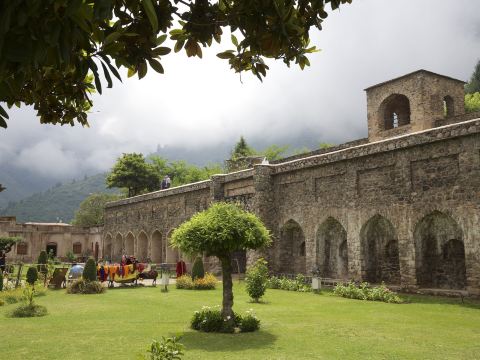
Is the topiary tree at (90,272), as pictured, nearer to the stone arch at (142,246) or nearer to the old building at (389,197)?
the old building at (389,197)

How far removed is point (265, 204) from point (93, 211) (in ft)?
147

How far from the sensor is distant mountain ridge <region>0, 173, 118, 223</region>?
12750cm

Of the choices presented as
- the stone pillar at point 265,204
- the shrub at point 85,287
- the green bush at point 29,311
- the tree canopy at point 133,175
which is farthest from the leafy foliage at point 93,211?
the green bush at point 29,311

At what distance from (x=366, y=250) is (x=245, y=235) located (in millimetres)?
8226

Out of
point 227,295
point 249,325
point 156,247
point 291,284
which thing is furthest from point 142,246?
point 249,325

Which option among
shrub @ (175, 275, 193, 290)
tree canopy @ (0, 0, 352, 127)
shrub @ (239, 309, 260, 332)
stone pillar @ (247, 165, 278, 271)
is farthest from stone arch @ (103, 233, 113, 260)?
tree canopy @ (0, 0, 352, 127)

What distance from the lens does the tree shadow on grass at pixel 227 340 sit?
25.4 feet

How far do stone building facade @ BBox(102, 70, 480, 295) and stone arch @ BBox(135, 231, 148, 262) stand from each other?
8866 millimetres

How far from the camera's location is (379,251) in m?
16.3

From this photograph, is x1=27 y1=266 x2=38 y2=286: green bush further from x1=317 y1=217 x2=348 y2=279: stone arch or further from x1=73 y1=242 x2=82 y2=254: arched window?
x1=73 y1=242 x2=82 y2=254: arched window

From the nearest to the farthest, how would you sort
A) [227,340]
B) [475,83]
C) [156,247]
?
[227,340] → [156,247] → [475,83]

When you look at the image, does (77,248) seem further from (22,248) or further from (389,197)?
(389,197)

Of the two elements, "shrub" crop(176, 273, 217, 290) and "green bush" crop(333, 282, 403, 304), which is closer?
"green bush" crop(333, 282, 403, 304)

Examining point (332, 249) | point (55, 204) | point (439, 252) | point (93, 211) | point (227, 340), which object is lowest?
point (227, 340)
